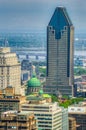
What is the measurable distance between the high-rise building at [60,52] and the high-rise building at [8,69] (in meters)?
7.84

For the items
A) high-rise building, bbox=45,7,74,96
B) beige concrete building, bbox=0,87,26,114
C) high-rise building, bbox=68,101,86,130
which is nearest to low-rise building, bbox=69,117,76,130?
high-rise building, bbox=68,101,86,130

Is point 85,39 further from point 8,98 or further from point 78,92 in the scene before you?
point 8,98

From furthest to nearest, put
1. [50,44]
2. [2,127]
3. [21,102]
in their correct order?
[50,44] < [21,102] < [2,127]

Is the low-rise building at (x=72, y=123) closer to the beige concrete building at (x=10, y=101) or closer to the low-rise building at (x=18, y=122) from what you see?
the beige concrete building at (x=10, y=101)

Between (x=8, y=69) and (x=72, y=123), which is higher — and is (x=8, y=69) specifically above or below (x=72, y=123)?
above

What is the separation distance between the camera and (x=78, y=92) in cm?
7750

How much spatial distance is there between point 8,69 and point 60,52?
534 inches

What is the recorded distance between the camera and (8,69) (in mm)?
69812

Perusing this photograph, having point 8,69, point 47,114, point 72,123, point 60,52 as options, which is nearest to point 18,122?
point 47,114

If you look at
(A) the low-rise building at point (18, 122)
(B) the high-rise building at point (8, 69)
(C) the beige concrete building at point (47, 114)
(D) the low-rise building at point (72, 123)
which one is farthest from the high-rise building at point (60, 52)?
(A) the low-rise building at point (18, 122)

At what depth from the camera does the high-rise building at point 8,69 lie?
68.9 meters

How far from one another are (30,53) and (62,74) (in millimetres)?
43982

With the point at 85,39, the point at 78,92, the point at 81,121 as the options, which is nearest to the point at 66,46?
the point at 78,92

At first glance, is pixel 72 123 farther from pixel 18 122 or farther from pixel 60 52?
pixel 60 52
